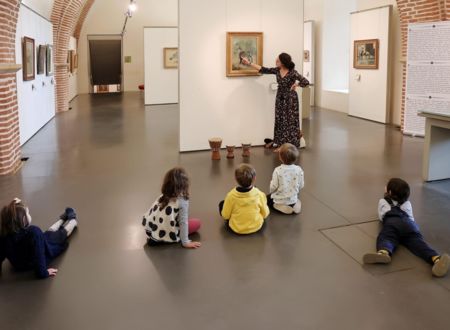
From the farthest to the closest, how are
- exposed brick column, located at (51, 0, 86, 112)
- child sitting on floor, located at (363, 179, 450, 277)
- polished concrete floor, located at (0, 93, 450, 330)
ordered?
exposed brick column, located at (51, 0, 86, 112), child sitting on floor, located at (363, 179, 450, 277), polished concrete floor, located at (0, 93, 450, 330)

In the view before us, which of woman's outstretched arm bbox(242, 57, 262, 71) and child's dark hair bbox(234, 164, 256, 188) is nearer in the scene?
child's dark hair bbox(234, 164, 256, 188)

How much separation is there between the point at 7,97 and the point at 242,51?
13.2ft

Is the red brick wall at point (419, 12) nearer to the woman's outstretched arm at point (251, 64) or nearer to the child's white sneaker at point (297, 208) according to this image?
the woman's outstretched arm at point (251, 64)

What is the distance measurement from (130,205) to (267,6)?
A: 497 centimetres

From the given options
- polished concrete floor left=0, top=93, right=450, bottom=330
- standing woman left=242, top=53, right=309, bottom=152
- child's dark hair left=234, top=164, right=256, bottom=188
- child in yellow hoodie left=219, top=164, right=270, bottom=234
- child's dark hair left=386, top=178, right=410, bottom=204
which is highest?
standing woman left=242, top=53, right=309, bottom=152

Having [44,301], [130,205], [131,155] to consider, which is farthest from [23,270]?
[131,155]

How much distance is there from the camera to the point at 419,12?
31.7 feet

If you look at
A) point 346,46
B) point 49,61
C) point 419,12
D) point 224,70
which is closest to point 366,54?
point 419,12

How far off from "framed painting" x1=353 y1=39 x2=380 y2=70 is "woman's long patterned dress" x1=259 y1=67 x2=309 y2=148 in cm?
454

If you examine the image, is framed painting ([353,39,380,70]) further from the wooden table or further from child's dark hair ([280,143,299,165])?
child's dark hair ([280,143,299,165])

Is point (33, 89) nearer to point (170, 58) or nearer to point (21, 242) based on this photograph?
point (170, 58)

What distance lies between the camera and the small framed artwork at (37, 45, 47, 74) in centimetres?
1159

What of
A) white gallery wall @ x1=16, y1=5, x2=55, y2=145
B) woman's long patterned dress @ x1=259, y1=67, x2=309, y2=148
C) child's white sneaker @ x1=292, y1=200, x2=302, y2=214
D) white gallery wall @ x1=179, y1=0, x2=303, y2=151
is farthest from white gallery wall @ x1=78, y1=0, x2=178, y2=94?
child's white sneaker @ x1=292, y1=200, x2=302, y2=214

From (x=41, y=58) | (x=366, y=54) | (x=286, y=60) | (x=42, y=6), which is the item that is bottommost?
(x=286, y=60)
